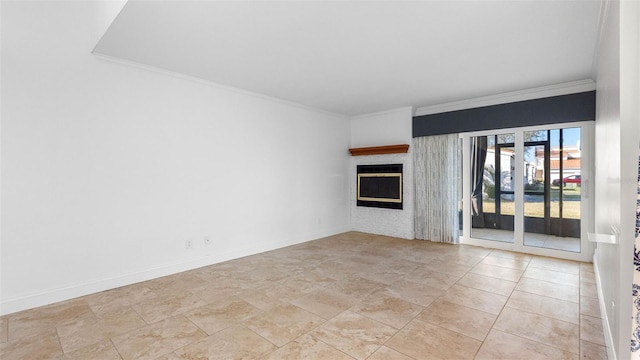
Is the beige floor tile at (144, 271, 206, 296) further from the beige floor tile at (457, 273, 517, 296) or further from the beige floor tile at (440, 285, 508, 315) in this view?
the beige floor tile at (457, 273, 517, 296)

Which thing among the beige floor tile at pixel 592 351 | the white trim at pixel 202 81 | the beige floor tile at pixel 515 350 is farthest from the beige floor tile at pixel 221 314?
the white trim at pixel 202 81

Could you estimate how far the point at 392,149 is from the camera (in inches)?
229

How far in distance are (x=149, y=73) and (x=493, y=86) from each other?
4811 millimetres

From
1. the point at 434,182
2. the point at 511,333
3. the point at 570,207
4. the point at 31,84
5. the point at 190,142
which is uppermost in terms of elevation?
the point at 31,84

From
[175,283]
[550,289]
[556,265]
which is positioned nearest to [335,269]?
[175,283]

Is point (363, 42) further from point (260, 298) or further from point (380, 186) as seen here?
point (380, 186)

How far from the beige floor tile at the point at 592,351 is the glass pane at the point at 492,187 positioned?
297 cm

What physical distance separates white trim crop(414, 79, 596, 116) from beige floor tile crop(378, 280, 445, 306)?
11.4 feet

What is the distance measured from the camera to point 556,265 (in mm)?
4043

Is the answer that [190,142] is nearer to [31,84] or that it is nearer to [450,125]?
[31,84]

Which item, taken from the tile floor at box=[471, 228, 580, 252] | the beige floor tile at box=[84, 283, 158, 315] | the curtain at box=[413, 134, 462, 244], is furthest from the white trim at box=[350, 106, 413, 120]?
the beige floor tile at box=[84, 283, 158, 315]

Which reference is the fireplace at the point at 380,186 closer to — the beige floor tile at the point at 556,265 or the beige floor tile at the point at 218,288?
the beige floor tile at the point at 556,265

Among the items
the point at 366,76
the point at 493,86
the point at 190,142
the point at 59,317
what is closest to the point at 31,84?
the point at 190,142

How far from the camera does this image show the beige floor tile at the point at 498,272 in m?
3.58
